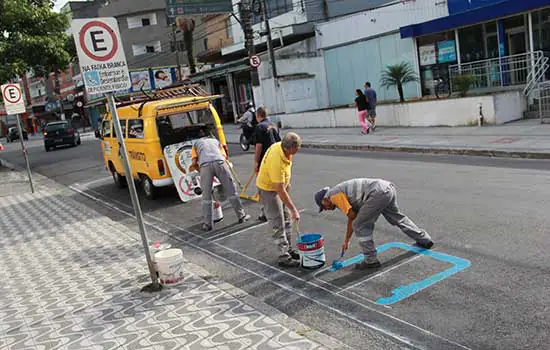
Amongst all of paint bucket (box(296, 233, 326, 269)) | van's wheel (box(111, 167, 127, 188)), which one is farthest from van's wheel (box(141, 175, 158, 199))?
paint bucket (box(296, 233, 326, 269))

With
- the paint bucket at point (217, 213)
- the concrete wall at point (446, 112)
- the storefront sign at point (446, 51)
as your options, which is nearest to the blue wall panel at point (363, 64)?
the storefront sign at point (446, 51)

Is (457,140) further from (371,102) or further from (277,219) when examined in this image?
(277,219)

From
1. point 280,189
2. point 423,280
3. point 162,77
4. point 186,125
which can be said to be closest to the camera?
point 423,280

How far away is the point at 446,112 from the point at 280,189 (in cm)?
1329

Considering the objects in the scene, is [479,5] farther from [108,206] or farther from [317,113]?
[108,206]

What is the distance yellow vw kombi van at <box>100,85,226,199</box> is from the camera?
34.7ft

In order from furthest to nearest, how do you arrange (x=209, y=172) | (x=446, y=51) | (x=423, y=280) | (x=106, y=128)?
(x=446, y=51) < (x=106, y=128) < (x=209, y=172) < (x=423, y=280)

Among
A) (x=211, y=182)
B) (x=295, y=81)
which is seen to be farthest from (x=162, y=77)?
(x=211, y=182)

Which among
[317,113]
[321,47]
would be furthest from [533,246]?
[321,47]

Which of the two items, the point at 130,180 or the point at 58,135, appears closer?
the point at 130,180

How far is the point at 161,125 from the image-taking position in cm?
1078

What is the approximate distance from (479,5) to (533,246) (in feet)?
53.3

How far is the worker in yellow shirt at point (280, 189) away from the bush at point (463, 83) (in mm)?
13509

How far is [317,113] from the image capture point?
2381cm
